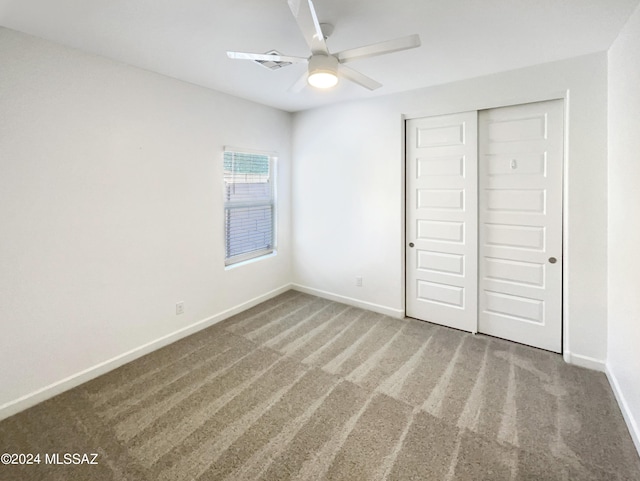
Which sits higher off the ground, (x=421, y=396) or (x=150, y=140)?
(x=150, y=140)

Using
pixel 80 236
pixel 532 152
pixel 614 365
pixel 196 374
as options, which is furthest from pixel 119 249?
pixel 614 365

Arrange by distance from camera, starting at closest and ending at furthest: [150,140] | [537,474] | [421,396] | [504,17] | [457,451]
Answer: [537,474] < [457,451] < [504,17] < [421,396] < [150,140]

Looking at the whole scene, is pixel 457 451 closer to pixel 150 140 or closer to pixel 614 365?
pixel 614 365

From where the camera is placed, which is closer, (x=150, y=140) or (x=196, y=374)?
(x=196, y=374)

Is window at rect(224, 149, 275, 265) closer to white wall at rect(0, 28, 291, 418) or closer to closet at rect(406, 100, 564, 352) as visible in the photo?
white wall at rect(0, 28, 291, 418)

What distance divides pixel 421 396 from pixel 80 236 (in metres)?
2.84

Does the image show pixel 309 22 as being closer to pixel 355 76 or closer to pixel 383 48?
pixel 383 48

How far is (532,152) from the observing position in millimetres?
2799

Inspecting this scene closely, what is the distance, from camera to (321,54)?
6.01 feet

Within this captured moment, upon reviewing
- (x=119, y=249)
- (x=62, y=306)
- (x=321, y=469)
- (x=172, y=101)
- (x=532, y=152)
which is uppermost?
(x=172, y=101)

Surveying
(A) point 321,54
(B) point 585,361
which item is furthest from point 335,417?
(A) point 321,54

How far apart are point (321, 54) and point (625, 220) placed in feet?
7.27

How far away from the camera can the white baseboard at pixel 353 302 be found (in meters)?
3.65

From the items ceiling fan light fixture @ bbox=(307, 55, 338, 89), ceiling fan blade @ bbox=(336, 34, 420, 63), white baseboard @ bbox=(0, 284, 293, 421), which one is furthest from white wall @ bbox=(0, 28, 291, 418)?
ceiling fan blade @ bbox=(336, 34, 420, 63)
